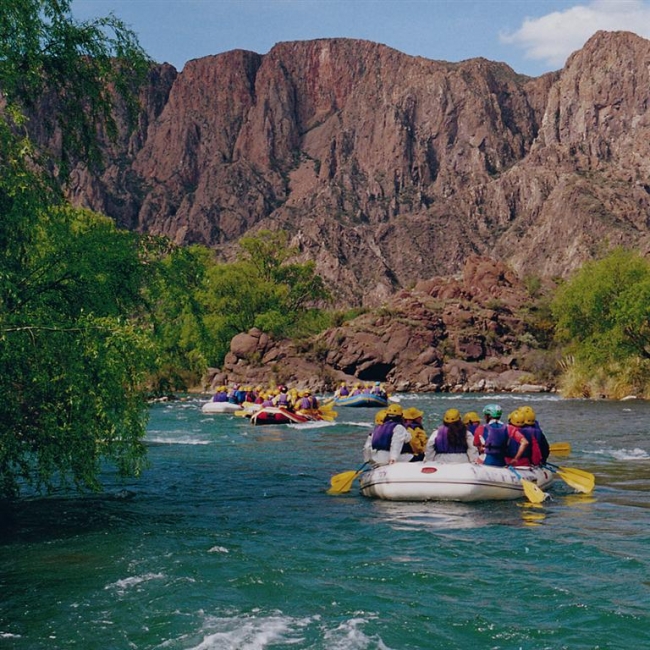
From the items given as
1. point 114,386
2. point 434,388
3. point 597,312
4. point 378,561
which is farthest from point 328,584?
point 434,388

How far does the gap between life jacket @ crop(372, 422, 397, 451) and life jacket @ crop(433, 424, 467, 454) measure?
3.08 feet

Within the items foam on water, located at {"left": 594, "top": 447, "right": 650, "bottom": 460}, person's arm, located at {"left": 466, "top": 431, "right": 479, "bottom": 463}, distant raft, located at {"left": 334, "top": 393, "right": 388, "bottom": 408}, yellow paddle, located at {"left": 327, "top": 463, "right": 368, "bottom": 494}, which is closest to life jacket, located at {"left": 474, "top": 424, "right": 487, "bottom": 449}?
person's arm, located at {"left": 466, "top": 431, "right": 479, "bottom": 463}

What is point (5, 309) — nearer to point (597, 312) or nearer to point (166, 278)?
point (166, 278)

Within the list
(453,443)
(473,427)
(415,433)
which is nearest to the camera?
(453,443)

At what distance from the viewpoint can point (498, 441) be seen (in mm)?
14742

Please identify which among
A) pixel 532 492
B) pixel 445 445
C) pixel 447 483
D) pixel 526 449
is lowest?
pixel 532 492

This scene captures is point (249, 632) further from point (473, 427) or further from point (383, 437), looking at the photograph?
point (473, 427)

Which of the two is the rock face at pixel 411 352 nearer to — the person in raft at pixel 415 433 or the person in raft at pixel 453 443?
the person in raft at pixel 415 433

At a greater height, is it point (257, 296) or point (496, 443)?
point (257, 296)

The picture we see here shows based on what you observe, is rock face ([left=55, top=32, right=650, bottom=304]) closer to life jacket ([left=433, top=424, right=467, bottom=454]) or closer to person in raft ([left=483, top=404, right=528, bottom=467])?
person in raft ([left=483, top=404, right=528, bottom=467])

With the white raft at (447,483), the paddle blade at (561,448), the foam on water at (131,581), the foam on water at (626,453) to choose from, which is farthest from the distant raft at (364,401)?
the foam on water at (131,581)

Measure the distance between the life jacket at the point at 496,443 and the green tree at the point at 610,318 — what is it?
28.6 m

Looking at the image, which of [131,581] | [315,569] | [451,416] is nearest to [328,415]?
[451,416]

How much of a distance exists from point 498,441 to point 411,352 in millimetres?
50825
